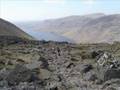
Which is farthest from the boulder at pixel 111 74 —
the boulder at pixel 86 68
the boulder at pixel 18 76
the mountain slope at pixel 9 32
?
the mountain slope at pixel 9 32

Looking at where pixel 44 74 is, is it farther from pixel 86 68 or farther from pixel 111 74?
pixel 111 74

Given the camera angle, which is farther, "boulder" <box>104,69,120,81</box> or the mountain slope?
the mountain slope

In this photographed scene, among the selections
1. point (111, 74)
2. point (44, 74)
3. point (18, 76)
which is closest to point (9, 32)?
point (44, 74)

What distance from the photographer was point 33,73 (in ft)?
89.9

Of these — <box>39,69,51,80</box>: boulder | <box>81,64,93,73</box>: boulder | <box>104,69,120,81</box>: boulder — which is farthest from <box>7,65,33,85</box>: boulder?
<box>81,64,93,73</box>: boulder

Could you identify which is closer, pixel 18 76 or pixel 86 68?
pixel 18 76

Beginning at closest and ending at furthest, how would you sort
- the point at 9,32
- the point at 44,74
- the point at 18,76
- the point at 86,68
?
the point at 18,76
the point at 44,74
the point at 86,68
the point at 9,32

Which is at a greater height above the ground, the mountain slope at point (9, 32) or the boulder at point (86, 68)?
the mountain slope at point (9, 32)

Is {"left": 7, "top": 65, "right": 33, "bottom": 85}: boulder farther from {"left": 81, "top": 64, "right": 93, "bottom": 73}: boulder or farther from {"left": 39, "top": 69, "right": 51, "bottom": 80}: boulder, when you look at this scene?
{"left": 81, "top": 64, "right": 93, "bottom": 73}: boulder

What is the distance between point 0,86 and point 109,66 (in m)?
8.72

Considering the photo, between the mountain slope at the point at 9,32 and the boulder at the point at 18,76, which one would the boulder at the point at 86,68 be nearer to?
the boulder at the point at 18,76

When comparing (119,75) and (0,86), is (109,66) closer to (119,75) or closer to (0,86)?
(119,75)

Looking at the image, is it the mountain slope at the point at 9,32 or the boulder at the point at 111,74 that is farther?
the mountain slope at the point at 9,32

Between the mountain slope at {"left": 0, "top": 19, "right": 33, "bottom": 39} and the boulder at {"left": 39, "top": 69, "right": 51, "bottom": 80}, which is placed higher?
the mountain slope at {"left": 0, "top": 19, "right": 33, "bottom": 39}
